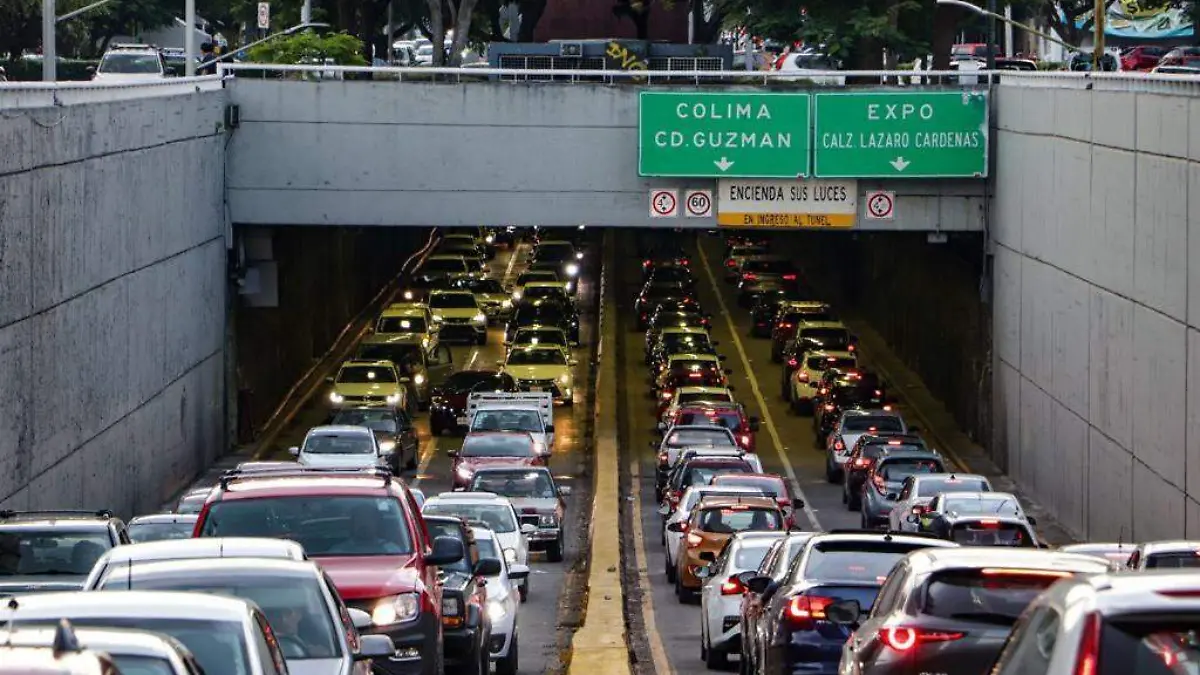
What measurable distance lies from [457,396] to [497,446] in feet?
39.7

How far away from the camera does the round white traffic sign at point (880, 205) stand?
49.0 meters

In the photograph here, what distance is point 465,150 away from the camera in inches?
1924

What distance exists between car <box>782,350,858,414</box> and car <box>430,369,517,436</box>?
7.32 meters

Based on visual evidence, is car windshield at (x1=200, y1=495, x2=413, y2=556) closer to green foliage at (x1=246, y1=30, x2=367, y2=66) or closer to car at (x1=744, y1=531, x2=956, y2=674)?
car at (x1=744, y1=531, x2=956, y2=674)

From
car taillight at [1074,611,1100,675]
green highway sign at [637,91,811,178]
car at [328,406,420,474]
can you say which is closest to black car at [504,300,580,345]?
car at [328,406,420,474]

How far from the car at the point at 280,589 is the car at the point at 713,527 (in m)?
17.4

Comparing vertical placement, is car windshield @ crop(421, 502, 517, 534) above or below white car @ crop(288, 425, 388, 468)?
above

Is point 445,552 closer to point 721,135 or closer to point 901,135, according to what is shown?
point 721,135

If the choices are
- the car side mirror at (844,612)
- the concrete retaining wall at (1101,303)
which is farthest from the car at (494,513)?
the car side mirror at (844,612)

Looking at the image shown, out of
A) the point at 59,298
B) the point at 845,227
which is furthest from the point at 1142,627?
the point at 845,227

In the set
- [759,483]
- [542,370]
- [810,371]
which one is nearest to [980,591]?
[759,483]

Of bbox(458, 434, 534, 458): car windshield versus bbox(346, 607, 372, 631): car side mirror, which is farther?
bbox(458, 434, 534, 458): car windshield

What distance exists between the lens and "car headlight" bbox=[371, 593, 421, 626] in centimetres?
1539

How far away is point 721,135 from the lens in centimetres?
4850
